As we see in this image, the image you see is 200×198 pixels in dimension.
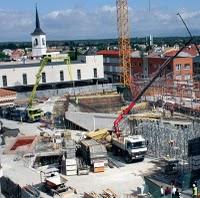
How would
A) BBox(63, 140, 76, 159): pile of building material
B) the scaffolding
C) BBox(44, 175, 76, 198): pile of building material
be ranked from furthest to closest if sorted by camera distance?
the scaffolding, BBox(63, 140, 76, 159): pile of building material, BBox(44, 175, 76, 198): pile of building material

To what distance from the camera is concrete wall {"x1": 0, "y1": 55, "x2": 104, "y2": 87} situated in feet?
167

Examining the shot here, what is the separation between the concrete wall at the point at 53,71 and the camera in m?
51.0

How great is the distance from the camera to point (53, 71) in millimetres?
53281

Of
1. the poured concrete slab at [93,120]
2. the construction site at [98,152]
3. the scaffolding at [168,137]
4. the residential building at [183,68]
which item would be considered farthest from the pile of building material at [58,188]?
the residential building at [183,68]

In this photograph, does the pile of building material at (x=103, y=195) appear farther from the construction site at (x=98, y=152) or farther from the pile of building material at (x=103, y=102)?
the pile of building material at (x=103, y=102)

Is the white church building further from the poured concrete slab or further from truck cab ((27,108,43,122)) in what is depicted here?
the poured concrete slab

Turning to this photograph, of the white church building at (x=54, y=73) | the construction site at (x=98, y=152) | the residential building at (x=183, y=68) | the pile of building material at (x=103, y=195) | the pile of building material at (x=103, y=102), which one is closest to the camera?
the pile of building material at (x=103, y=195)

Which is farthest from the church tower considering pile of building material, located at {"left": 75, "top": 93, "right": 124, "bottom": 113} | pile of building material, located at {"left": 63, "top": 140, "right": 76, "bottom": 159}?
pile of building material, located at {"left": 63, "top": 140, "right": 76, "bottom": 159}

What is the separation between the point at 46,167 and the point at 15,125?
466 inches

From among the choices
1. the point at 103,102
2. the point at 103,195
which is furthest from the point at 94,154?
the point at 103,102

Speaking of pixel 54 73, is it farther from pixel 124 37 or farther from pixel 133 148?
pixel 133 148

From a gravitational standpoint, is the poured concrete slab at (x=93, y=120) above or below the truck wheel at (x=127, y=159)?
above

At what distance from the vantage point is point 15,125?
1427 inches

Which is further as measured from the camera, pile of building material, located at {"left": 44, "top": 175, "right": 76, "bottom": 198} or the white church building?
the white church building
